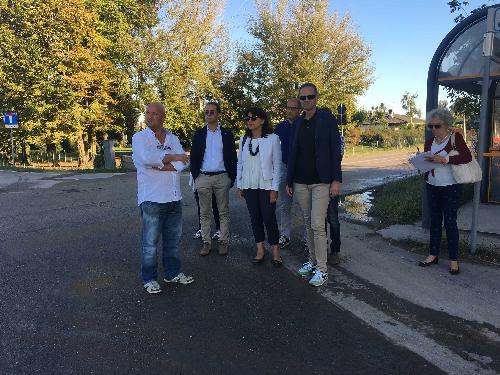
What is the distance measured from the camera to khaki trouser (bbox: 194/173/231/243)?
16.4ft

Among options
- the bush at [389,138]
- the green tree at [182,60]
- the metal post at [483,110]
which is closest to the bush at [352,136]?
the bush at [389,138]

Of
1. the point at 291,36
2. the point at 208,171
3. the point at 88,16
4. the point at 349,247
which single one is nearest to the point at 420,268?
the point at 349,247

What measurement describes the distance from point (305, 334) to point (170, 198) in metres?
1.84

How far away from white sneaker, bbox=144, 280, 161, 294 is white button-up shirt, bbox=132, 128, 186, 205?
85cm

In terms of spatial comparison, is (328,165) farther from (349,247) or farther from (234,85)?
(234,85)

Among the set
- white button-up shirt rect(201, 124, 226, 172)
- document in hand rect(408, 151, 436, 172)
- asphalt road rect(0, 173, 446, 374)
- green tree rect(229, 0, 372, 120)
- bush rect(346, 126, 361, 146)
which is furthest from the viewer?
bush rect(346, 126, 361, 146)

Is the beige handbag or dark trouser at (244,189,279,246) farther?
dark trouser at (244,189,279,246)

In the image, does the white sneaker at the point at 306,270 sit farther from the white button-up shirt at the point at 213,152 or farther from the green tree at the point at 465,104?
the green tree at the point at 465,104

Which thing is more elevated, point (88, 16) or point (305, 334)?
point (88, 16)

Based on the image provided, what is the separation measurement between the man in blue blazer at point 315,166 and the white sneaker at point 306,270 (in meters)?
0.01

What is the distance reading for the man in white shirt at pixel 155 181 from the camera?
379cm

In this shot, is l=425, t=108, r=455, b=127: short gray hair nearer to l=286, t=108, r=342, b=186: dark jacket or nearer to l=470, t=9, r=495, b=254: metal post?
l=470, t=9, r=495, b=254: metal post

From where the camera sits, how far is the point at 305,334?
10.1 feet

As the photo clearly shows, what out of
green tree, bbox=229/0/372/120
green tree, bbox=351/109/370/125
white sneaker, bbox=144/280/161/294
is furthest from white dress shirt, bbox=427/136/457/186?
green tree, bbox=351/109/370/125
